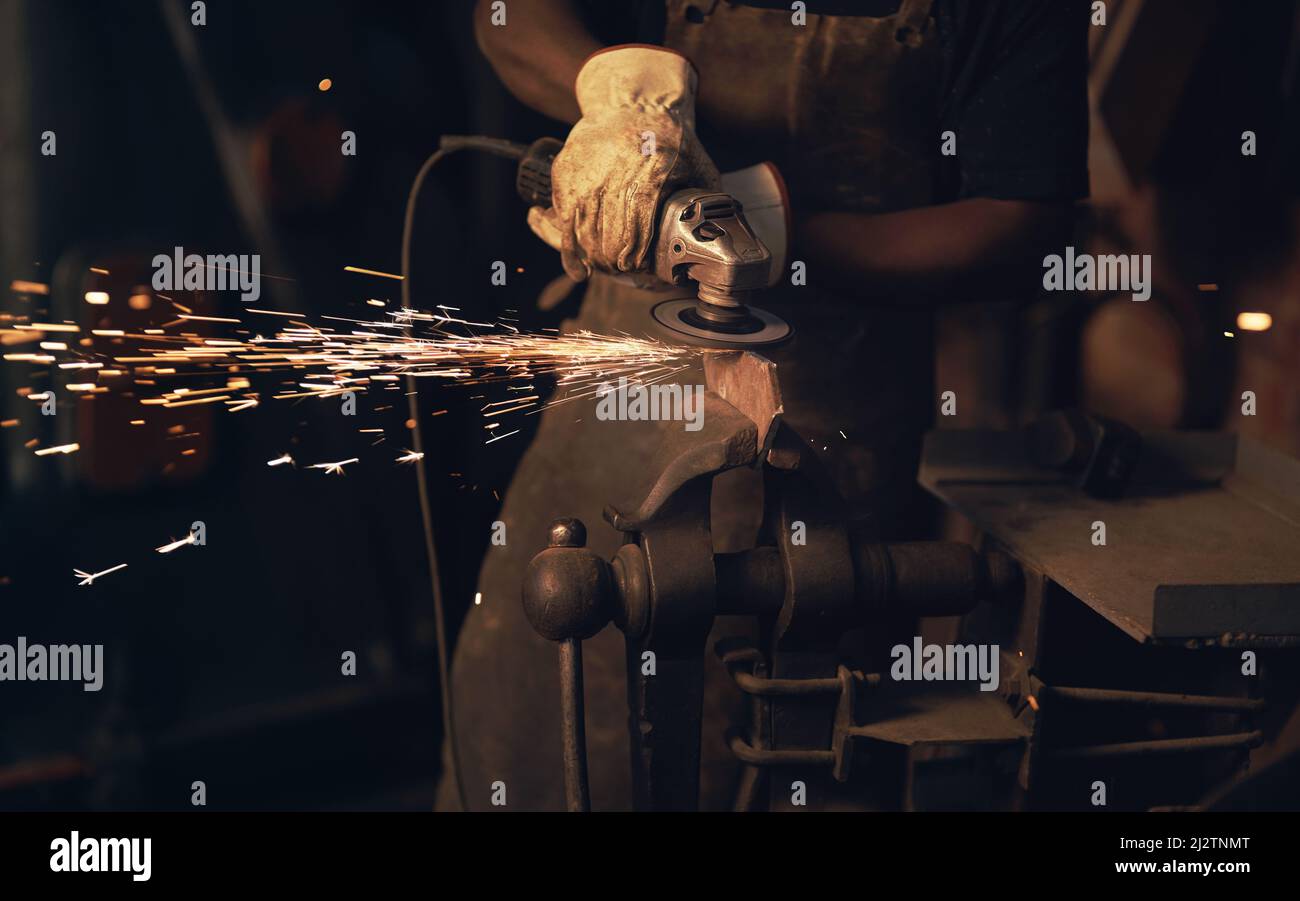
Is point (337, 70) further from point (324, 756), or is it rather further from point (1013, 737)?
point (1013, 737)

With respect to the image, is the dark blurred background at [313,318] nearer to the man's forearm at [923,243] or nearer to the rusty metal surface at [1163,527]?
the rusty metal surface at [1163,527]

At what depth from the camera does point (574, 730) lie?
166 cm

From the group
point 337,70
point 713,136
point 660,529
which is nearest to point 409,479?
point 337,70

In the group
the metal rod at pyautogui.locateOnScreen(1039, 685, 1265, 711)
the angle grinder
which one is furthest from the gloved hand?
the metal rod at pyautogui.locateOnScreen(1039, 685, 1265, 711)

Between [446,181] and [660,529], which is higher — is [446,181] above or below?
above

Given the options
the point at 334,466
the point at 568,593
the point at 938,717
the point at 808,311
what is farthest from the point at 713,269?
the point at 334,466

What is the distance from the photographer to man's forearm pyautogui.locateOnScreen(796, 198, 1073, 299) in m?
2.06

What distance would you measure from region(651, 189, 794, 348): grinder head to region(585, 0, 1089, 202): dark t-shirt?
25.9 inches

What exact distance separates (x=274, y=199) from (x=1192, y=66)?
7.07 feet

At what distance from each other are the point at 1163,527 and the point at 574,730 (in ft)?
3.27

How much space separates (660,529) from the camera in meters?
1.62

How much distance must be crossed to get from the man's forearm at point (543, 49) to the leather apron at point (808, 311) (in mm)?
182

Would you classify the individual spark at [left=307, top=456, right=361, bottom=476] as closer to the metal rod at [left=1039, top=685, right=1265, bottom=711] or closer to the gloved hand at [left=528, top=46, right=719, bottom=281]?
the gloved hand at [left=528, top=46, right=719, bottom=281]

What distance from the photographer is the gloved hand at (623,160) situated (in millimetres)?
1711
